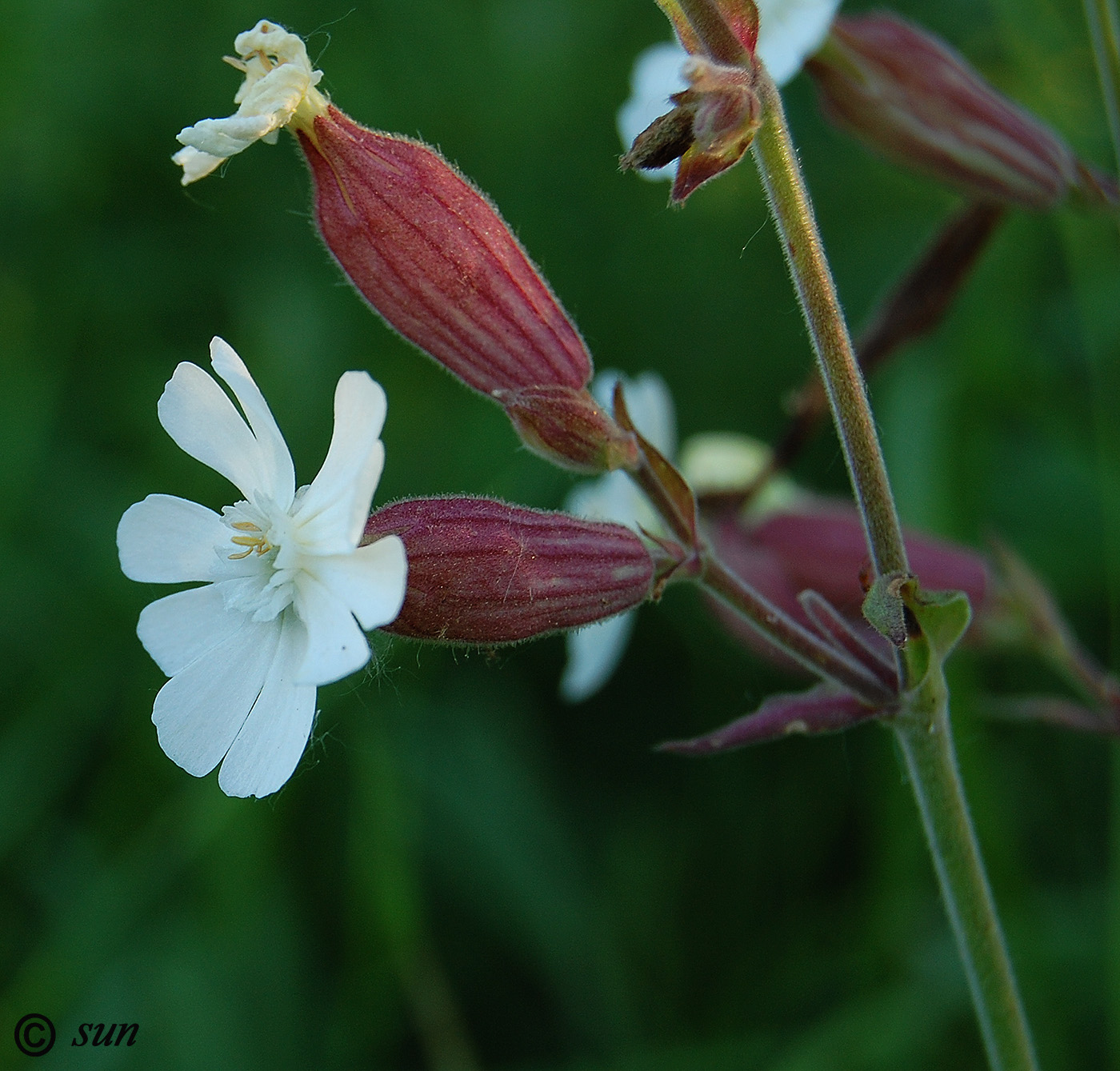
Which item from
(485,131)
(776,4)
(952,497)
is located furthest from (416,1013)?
(485,131)

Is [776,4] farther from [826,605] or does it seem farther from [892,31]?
[826,605]

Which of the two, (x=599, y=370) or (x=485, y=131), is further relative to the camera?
(x=485, y=131)

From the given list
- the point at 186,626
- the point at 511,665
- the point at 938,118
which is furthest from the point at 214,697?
the point at 511,665

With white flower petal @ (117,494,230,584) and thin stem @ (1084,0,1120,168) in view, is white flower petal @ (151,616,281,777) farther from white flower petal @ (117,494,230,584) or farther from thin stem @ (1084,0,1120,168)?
thin stem @ (1084,0,1120,168)

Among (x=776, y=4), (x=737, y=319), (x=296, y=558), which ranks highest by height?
(x=737, y=319)

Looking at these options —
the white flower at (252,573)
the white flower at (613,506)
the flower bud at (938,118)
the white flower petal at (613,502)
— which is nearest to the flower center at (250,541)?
the white flower at (252,573)

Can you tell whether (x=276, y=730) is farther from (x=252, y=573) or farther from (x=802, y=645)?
(x=802, y=645)
